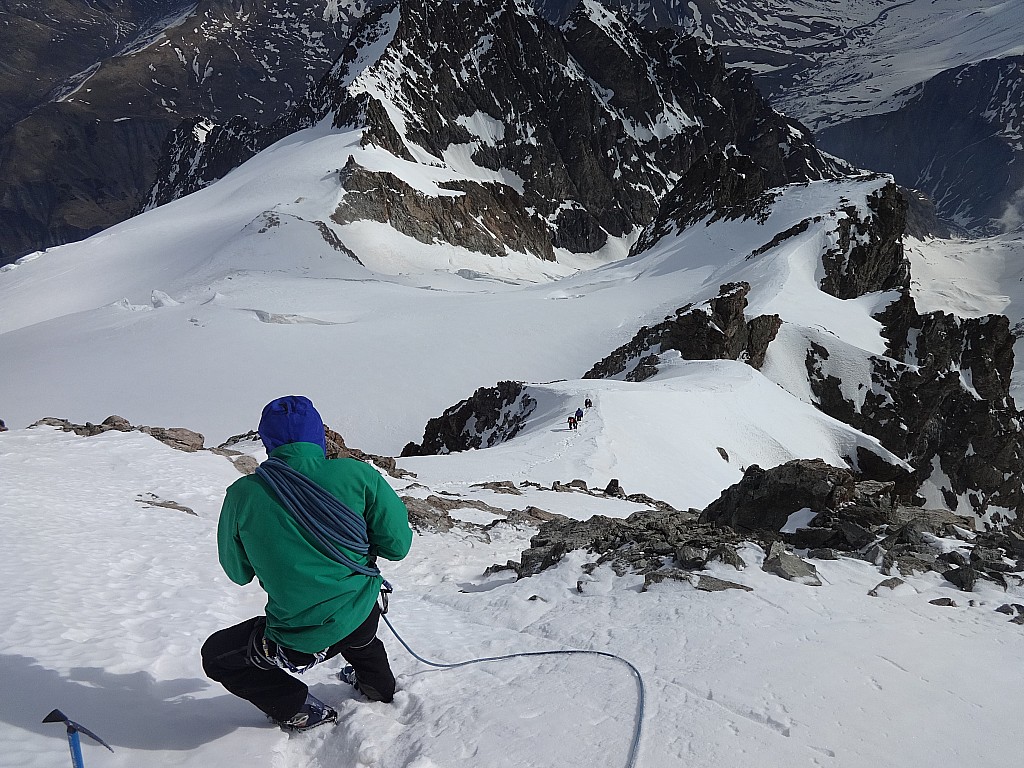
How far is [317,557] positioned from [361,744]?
0.96 m

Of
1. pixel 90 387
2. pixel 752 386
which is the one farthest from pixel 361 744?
pixel 90 387

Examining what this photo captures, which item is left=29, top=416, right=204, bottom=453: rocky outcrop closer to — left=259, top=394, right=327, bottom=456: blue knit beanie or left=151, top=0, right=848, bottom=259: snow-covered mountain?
left=259, top=394, right=327, bottom=456: blue knit beanie

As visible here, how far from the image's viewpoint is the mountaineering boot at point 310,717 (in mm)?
2816

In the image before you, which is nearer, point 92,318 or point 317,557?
point 317,557

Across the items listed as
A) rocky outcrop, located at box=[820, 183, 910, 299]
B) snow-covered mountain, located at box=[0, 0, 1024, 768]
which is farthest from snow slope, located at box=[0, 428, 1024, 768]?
rocky outcrop, located at box=[820, 183, 910, 299]

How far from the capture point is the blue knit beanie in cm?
259

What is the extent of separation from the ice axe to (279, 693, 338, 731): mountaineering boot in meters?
0.71

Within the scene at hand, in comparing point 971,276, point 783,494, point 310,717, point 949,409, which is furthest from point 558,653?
point 971,276

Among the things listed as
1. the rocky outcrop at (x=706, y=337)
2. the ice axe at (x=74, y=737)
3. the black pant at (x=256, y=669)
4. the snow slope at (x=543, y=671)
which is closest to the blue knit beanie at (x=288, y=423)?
the black pant at (x=256, y=669)

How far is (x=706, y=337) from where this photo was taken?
27906mm

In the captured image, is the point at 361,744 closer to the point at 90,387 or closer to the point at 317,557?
the point at 317,557

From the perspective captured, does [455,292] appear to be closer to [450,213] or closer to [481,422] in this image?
[450,213]

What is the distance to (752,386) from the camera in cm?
2214

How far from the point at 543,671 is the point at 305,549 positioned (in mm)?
1767
